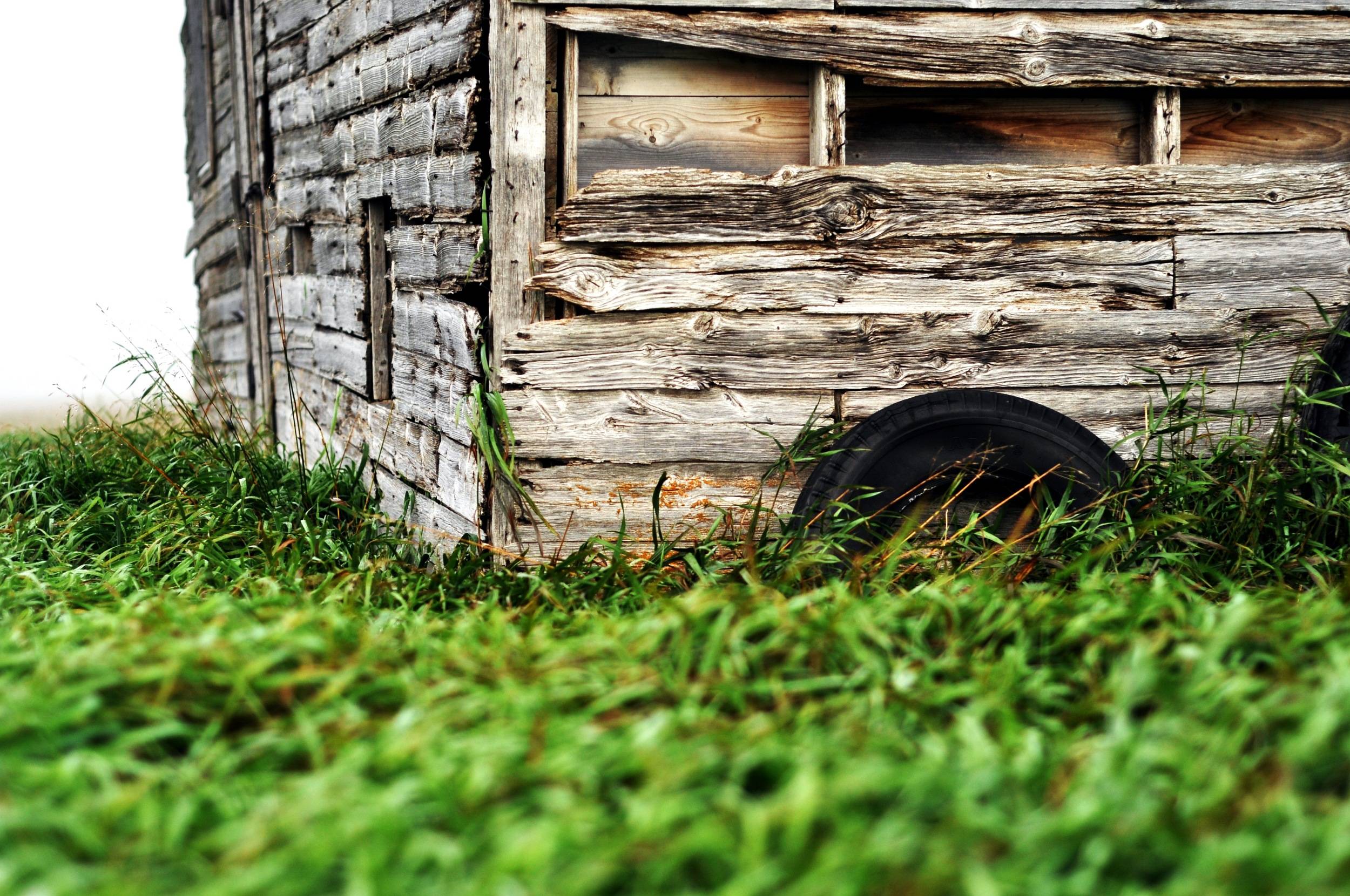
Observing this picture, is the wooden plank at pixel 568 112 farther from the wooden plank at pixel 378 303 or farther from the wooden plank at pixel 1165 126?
the wooden plank at pixel 1165 126

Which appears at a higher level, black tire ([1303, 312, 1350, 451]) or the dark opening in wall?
the dark opening in wall

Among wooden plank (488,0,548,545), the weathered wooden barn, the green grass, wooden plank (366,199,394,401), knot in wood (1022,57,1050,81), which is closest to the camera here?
the green grass

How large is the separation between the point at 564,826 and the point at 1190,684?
4.78 feet

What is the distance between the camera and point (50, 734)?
2533mm

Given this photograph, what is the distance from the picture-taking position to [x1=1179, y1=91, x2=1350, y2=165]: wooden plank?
5.03 metres

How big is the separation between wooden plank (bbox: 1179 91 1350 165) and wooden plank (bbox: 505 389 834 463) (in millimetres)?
1969

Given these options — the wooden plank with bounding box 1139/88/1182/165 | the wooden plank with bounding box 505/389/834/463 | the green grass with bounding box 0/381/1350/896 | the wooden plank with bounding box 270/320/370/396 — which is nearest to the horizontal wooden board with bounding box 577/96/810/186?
the wooden plank with bounding box 505/389/834/463

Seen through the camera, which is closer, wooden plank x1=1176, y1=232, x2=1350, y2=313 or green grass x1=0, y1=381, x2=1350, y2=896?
green grass x1=0, y1=381, x2=1350, y2=896

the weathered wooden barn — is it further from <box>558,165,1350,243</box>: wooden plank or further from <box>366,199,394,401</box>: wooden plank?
<box>366,199,394,401</box>: wooden plank

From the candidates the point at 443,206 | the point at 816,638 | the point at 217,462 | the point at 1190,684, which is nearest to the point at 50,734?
the point at 816,638

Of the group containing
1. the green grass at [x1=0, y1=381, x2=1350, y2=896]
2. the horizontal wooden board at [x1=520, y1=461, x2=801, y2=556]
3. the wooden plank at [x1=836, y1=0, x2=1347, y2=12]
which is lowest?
the green grass at [x1=0, y1=381, x2=1350, y2=896]

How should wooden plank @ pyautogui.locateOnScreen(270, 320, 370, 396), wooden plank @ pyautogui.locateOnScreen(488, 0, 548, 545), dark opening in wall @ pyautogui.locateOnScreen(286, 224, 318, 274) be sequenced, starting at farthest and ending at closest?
1. dark opening in wall @ pyautogui.locateOnScreen(286, 224, 318, 274)
2. wooden plank @ pyautogui.locateOnScreen(270, 320, 370, 396)
3. wooden plank @ pyautogui.locateOnScreen(488, 0, 548, 545)

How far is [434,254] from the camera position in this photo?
4.97 m

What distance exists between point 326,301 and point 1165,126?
427 cm
